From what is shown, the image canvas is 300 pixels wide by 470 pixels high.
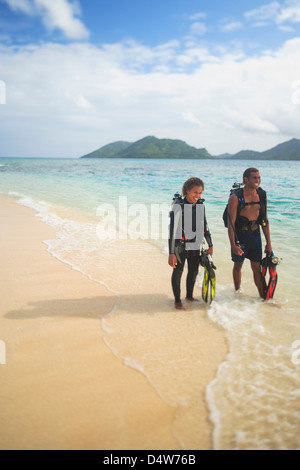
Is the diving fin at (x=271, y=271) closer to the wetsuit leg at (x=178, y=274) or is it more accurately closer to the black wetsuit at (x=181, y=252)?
the black wetsuit at (x=181, y=252)

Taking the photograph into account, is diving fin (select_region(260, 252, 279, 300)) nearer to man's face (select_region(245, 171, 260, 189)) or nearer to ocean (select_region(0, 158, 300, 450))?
ocean (select_region(0, 158, 300, 450))

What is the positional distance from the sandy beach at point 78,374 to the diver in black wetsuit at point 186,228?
767 mm

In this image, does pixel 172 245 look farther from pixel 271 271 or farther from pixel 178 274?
pixel 271 271

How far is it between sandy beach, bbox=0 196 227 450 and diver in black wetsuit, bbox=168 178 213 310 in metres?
0.77

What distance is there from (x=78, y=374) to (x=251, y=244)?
3189 millimetres

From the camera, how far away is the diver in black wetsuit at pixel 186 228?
405 centimetres

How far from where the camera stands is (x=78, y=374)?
9.18ft

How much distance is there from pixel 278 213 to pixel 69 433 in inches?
505

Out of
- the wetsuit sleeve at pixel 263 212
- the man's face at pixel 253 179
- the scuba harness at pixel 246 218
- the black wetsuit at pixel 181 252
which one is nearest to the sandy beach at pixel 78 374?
the black wetsuit at pixel 181 252

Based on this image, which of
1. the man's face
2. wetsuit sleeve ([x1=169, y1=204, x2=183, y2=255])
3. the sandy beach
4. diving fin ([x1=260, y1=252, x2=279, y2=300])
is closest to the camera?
the sandy beach

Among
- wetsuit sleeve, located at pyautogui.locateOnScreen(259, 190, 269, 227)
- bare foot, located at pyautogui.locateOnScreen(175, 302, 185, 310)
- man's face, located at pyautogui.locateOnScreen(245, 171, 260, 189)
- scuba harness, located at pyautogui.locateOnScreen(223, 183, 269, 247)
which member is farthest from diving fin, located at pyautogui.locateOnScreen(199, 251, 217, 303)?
man's face, located at pyautogui.locateOnScreen(245, 171, 260, 189)

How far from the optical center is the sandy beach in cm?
218

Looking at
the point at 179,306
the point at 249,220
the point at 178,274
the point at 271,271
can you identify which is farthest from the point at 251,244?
the point at 179,306
